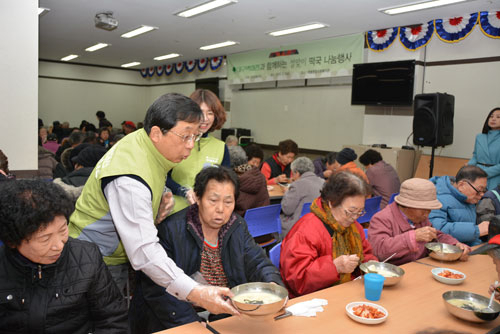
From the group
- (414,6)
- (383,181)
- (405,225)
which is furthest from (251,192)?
(414,6)

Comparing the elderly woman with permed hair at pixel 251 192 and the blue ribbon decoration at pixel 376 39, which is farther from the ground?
the blue ribbon decoration at pixel 376 39

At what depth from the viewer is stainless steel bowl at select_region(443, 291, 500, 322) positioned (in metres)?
1.58

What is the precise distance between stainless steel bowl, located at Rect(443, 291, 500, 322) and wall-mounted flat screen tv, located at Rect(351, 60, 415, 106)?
5909mm

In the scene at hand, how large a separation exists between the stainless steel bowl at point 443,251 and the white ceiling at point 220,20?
4412 millimetres

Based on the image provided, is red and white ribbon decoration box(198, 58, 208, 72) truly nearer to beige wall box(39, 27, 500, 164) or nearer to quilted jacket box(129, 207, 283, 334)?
beige wall box(39, 27, 500, 164)

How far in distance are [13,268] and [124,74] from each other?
48.3 feet

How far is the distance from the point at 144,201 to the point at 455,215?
261 cm

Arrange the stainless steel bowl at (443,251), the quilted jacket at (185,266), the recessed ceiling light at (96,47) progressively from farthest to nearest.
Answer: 1. the recessed ceiling light at (96,47)
2. the stainless steel bowl at (443,251)
3. the quilted jacket at (185,266)

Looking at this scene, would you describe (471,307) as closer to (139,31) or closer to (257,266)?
(257,266)

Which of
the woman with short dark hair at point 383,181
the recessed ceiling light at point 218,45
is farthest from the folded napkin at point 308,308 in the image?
the recessed ceiling light at point 218,45

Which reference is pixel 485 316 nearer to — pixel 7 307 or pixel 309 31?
pixel 7 307

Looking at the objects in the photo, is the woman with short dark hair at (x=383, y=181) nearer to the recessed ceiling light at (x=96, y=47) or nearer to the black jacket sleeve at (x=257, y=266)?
the black jacket sleeve at (x=257, y=266)

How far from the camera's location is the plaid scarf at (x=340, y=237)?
2.19 m

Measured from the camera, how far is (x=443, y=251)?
8.27ft
